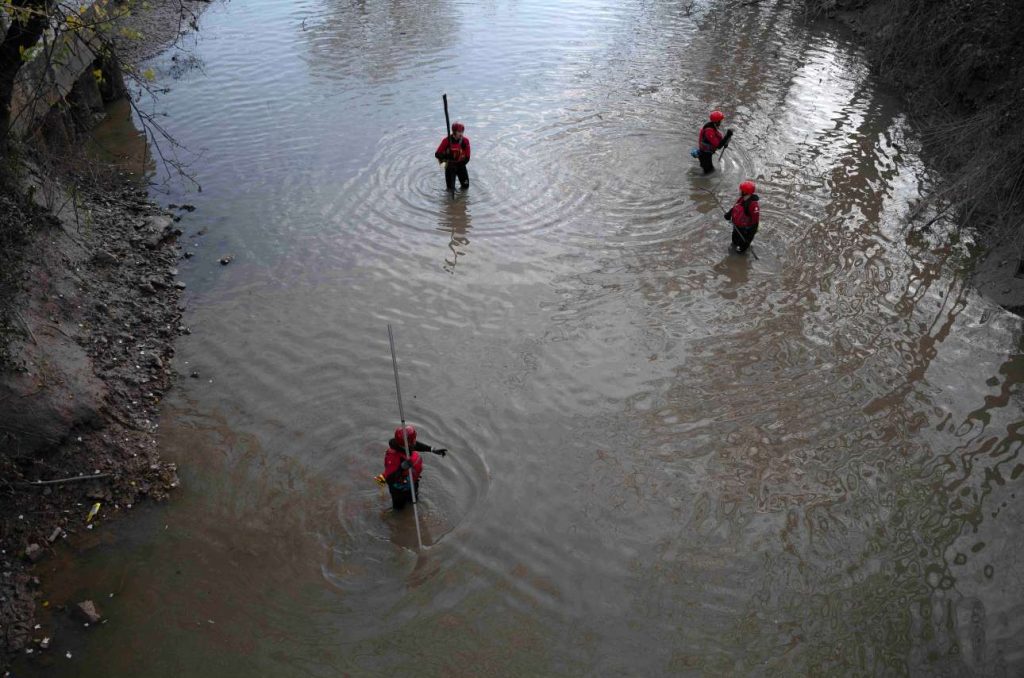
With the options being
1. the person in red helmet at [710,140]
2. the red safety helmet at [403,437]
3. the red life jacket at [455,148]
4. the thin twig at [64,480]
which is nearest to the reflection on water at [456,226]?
the red life jacket at [455,148]

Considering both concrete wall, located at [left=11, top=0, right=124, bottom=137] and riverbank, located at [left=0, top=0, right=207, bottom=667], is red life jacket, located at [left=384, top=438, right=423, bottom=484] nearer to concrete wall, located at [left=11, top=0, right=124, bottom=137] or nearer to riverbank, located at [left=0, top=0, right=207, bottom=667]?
riverbank, located at [left=0, top=0, right=207, bottom=667]

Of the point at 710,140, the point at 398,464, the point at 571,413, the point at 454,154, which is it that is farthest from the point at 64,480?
the point at 710,140

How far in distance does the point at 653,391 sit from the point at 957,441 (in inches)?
150

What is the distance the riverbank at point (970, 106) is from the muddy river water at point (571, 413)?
59 centimetres

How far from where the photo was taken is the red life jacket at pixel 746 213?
11804 mm

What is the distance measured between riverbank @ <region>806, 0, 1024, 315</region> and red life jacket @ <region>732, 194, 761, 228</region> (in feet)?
10.0

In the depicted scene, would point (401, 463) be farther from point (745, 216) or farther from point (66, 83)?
point (66, 83)

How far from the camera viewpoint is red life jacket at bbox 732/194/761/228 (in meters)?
11.8

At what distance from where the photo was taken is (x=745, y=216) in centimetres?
1193

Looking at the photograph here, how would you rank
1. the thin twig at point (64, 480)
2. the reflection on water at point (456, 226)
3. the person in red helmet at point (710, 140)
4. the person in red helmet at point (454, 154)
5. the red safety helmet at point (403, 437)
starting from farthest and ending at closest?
1. the person in red helmet at point (710, 140)
2. the person in red helmet at point (454, 154)
3. the reflection on water at point (456, 226)
4. the thin twig at point (64, 480)
5. the red safety helmet at point (403, 437)

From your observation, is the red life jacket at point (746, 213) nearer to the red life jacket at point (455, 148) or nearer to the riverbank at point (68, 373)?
the red life jacket at point (455, 148)

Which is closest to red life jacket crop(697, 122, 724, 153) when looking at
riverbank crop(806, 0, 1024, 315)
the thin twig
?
riverbank crop(806, 0, 1024, 315)

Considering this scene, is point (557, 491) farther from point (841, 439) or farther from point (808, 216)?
point (808, 216)

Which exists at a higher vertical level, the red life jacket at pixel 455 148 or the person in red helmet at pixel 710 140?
the red life jacket at pixel 455 148
